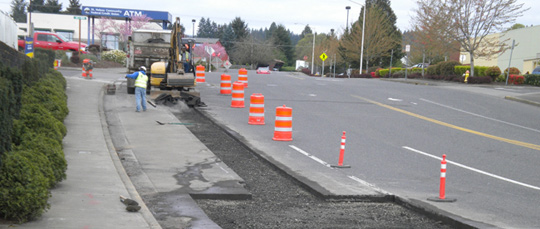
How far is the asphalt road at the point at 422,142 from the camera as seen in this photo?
1048cm

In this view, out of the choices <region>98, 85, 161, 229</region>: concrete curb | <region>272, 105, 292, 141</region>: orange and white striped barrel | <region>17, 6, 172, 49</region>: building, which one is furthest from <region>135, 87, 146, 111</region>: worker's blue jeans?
<region>17, 6, 172, 49</region>: building

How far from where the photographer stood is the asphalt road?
10.5 meters

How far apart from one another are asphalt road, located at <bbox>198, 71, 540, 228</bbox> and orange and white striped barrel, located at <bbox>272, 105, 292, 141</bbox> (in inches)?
12.1

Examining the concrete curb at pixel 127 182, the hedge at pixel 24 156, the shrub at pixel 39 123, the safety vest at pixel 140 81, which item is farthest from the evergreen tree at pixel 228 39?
the shrub at pixel 39 123

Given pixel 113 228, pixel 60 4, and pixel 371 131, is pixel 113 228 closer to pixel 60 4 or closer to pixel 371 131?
pixel 371 131

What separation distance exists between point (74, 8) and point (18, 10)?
23636mm

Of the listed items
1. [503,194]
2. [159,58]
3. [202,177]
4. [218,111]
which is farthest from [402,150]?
[159,58]

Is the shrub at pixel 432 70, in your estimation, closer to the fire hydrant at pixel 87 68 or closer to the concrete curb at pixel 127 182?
the fire hydrant at pixel 87 68

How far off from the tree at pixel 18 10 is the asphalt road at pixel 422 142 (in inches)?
4521

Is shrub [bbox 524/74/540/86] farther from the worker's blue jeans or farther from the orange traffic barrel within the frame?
the worker's blue jeans

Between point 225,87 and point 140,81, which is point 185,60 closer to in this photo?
point 225,87

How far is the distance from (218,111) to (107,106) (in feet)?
14.3

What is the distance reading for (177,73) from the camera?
23.7 metres

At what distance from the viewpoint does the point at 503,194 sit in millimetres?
10617
